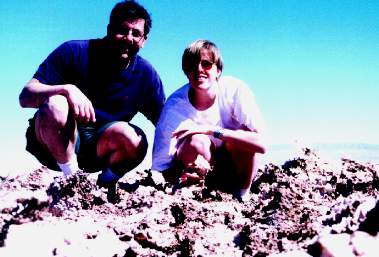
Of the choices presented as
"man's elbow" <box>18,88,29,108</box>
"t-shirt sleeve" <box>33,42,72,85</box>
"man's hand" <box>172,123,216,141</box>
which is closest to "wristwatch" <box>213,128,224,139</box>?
"man's hand" <box>172,123,216,141</box>

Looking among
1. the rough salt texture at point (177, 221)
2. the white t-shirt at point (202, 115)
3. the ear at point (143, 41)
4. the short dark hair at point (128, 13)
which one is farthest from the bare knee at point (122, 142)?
the short dark hair at point (128, 13)

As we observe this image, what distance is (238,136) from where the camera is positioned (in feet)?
11.7

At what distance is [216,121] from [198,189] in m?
0.69

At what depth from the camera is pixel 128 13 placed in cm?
438

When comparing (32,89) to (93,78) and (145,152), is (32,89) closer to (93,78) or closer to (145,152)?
(93,78)

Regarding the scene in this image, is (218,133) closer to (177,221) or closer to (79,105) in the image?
(177,221)

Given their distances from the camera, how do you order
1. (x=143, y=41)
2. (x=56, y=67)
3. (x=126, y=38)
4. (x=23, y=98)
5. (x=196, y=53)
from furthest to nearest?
1. (x=143, y=41)
2. (x=126, y=38)
3. (x=56, y=67)
4. (x=23, y=98)
5. (x=196, y=53)

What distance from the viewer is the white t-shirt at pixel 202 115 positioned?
12.3 feet

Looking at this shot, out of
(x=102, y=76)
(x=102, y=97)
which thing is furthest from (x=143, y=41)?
(x=102, y=97)

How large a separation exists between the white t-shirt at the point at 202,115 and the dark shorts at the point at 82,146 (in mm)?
519

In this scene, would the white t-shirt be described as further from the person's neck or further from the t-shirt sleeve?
Result: the t-shirt sleeve

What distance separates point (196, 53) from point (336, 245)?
239 centimetres

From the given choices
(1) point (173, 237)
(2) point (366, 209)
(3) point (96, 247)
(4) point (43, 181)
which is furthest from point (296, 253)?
(4) point (43, 181)

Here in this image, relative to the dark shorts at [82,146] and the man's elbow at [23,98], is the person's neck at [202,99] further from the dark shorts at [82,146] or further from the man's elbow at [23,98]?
the man's elbow at [23,98]
